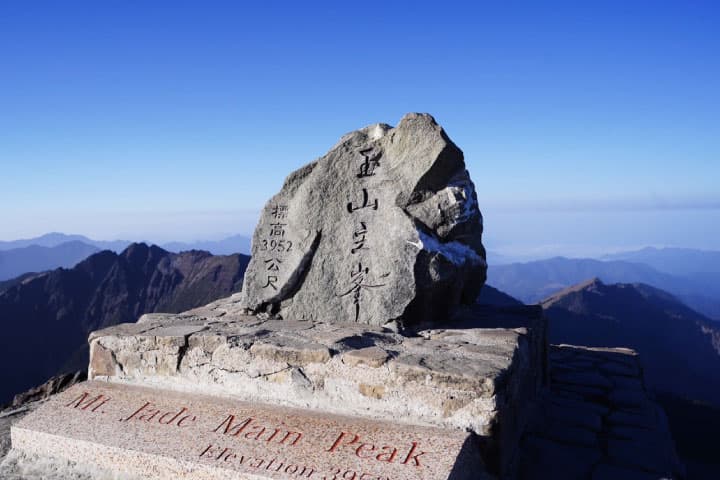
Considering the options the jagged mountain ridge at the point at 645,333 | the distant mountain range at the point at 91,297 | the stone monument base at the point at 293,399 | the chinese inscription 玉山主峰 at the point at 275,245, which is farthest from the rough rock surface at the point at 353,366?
the distant mountain range at the point at 91,297

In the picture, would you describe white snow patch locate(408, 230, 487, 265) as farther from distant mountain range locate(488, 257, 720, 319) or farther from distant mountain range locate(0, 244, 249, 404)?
distant mountain range locate(488, 257, 720, 319)

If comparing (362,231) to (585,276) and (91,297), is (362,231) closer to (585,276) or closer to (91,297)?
(91,297)

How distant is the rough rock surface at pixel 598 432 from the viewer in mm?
3463

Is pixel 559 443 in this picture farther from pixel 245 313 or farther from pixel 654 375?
pixel 654 375

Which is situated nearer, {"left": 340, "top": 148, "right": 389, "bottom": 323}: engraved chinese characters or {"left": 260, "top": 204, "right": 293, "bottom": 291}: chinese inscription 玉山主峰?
{"left": 340, "top": 148, "right": 389, "bottom": 323}: engraved chinese characters

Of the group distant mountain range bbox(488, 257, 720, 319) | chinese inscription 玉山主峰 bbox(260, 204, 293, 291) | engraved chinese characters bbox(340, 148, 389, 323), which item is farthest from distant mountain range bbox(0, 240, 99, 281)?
distant mountain range bbox(488, 257, 720, 319)

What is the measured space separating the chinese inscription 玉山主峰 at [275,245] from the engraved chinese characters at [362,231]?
27.5 inches

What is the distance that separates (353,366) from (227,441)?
2.99 feet

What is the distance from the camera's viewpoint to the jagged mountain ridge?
17.4 meters

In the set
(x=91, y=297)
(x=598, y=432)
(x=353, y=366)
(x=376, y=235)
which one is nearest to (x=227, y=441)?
(x=353, y=366)

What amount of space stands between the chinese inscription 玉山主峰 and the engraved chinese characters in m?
0.70

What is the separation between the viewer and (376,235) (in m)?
4.50

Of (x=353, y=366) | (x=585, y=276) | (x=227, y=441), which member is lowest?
(x=585, y=276)

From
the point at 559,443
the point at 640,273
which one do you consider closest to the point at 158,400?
the point at 559,443
